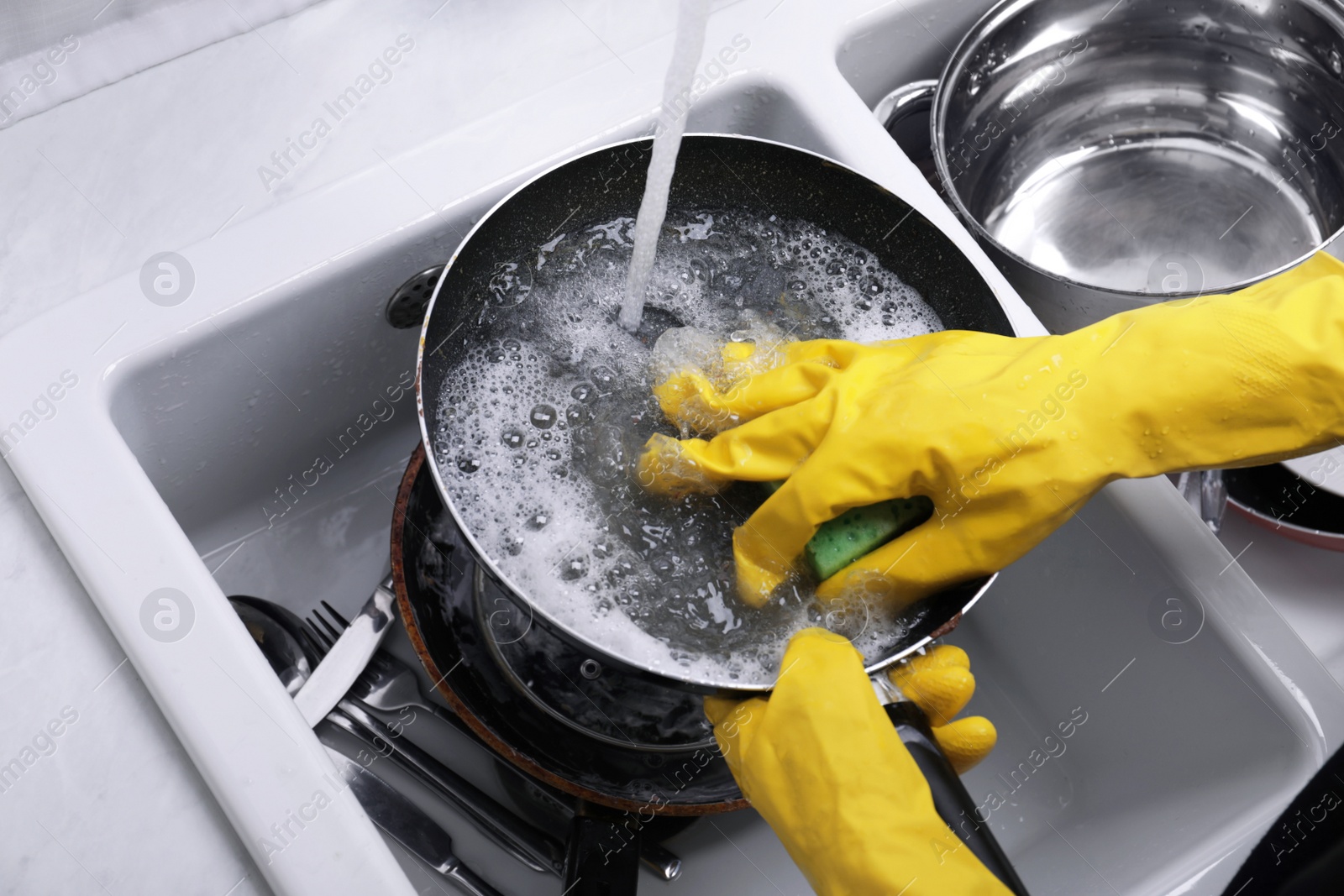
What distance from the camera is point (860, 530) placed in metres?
0.65

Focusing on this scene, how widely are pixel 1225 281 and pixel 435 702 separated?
85cm

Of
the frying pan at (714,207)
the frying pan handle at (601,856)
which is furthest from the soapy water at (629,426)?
the frying pan handle at (601,856)

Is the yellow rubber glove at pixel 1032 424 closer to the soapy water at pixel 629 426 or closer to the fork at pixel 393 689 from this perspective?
the soapy water at pixel 629 426

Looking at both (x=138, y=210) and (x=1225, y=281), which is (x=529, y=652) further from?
(x=1225, y=281)

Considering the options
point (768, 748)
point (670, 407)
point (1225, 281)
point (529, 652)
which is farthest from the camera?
point (1225, 281)

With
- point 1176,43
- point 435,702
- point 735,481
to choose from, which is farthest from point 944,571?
point 1176,43

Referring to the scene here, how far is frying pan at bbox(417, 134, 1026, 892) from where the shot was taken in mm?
655

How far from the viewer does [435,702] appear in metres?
0.88

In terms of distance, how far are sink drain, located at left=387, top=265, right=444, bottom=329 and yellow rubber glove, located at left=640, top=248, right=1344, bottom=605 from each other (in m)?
0.33

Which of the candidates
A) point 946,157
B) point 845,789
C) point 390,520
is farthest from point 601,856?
point 946,157

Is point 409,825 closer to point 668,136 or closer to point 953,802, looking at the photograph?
point 953,802

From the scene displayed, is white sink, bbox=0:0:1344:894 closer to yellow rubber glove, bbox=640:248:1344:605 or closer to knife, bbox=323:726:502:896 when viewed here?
knife, bbox=323:726:502:896

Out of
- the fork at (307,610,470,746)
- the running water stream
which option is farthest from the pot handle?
the fork at (307,610,470,746)

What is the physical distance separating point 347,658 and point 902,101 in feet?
2.34
